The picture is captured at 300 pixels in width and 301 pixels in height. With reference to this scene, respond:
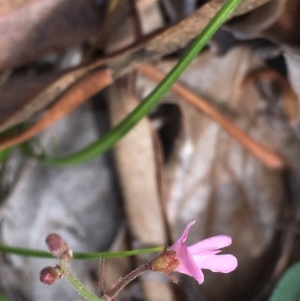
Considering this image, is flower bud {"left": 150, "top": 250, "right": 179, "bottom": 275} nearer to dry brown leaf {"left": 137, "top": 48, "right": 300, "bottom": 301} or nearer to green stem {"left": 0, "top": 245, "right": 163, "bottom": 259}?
green stem {"left": 0, "top": 245, "right": 163, "bottom": 259}

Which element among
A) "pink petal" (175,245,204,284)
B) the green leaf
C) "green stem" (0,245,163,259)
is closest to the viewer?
"pink petal" (175,245,204,284)

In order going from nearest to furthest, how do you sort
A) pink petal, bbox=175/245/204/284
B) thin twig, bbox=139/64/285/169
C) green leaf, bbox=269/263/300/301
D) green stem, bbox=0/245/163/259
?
1. pink petal, bbox=175/245/204/284
2. green stem, bbox=0/245/163/259
3. green leaf, bbox=269/263/300/301
4. thin twig, bbox=139/64/285/169

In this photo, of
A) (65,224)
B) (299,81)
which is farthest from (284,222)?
(65,224)

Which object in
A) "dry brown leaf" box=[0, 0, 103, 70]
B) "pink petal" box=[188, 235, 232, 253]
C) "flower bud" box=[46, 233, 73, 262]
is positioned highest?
"dry brown leaf" box=[0, 0, 103, 70]

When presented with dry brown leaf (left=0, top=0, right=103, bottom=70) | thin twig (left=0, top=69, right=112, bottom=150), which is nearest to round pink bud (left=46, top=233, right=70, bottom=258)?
thin twig (left=0, top=69, right=112, bottom=150)

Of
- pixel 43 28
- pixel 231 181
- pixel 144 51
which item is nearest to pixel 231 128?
pixel 231 181

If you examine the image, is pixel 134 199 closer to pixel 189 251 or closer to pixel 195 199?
pixel 195 199

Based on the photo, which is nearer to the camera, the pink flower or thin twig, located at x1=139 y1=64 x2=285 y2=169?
the pink flower
